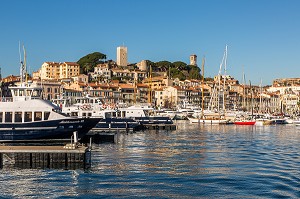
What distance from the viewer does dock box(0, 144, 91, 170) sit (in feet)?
103

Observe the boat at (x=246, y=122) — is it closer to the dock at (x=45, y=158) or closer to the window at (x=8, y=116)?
the window at (x=8, y=116)

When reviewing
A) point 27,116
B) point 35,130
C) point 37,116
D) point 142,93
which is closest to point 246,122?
point 37,116

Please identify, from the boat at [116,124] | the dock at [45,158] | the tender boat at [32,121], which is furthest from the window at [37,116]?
the boat at [116,124]

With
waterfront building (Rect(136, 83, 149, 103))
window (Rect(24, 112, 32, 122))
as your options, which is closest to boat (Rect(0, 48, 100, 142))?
window (Rect(24, 112, 32, 122))

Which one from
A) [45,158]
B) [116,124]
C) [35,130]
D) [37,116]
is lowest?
[45,158]

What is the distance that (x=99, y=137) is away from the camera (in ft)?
169

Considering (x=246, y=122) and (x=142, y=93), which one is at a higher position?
(x=142, y=93)

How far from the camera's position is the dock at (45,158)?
3145 cm

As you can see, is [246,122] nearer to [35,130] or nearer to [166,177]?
[35,130]

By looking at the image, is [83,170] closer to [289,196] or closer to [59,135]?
[59,135]

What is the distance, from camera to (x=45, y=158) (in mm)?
31875

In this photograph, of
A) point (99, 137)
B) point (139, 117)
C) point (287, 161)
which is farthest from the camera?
point (139, 117)

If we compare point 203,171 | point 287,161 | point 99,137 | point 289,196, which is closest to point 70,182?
point 203,171

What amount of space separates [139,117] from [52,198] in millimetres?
59941
